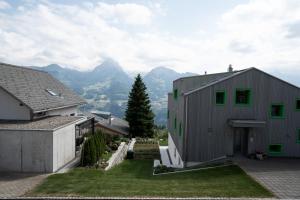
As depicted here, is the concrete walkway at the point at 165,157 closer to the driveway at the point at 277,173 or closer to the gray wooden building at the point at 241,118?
the gray wooden building at the point at 241,118

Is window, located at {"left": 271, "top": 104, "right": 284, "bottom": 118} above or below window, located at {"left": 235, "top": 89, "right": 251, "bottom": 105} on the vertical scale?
below

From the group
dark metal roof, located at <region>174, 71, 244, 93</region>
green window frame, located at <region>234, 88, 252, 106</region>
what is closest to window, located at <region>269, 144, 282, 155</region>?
green window frame, located at <region>234, 88, 252, 106</region>

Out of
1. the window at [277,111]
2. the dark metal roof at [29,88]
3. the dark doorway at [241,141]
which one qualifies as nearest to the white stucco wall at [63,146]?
the dark metal roof at [29,88]

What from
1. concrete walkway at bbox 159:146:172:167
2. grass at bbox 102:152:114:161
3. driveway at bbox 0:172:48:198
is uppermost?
driveway at bbox 0:172:48:198

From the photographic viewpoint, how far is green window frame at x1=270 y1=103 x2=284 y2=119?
19.8m

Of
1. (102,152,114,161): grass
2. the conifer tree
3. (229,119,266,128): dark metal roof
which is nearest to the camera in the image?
(229,119,266,128): dark metal roof

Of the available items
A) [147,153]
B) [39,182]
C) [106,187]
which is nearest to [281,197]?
[106,187]

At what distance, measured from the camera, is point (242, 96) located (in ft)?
65.0

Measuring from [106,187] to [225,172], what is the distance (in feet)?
25.0

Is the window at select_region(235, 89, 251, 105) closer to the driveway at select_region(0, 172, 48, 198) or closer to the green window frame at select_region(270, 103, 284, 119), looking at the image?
the green window frame at select_region(270, 103, 284, 119)

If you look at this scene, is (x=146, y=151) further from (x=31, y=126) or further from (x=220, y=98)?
(x=31, y=126)

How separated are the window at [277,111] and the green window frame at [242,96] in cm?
200

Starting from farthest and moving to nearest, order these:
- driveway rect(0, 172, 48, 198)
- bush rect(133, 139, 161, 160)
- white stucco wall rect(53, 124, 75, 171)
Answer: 1. bush rect(133, 139, 161, 160)
2. white stucco wall rect(53, 124, 75, 171)
3. driveway rect(0, 172, 48, 198)

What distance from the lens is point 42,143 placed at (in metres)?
14.9
